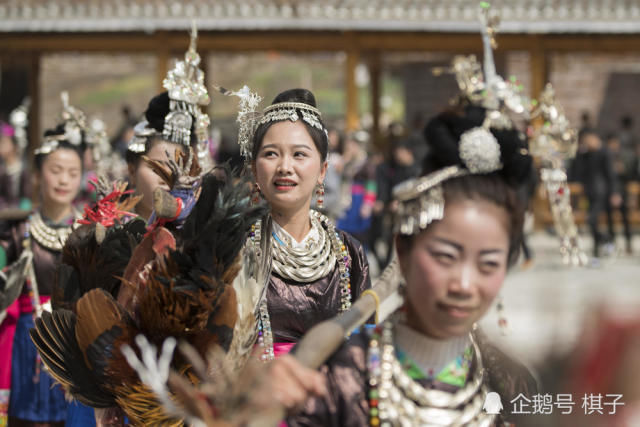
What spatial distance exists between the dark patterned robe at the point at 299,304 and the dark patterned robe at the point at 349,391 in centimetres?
110

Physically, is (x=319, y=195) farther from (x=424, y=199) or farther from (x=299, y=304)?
(x=424, y=199)

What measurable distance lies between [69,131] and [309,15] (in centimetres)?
886

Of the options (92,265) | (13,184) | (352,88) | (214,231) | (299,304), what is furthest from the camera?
(352,88)

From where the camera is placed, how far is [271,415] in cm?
156

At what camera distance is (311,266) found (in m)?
3.21

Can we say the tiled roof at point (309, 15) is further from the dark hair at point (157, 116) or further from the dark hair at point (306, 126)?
the dark hair at point (306, 126)

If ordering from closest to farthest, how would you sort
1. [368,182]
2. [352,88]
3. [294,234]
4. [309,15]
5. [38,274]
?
[294,234] → [38,274] → [368,182] → [309,15] → [352,88]

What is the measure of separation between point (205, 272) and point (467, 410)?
80 cm

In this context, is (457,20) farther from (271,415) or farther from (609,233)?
(271,415)

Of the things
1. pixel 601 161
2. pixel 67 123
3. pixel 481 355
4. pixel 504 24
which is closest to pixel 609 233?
pixel 601 161

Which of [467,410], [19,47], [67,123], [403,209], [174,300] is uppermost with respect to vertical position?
[19,47]

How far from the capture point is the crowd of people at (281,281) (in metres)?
1.90

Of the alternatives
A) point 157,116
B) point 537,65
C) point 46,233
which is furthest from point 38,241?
point 537,65

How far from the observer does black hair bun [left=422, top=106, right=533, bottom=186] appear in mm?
1940
